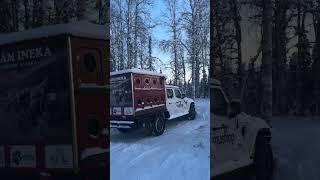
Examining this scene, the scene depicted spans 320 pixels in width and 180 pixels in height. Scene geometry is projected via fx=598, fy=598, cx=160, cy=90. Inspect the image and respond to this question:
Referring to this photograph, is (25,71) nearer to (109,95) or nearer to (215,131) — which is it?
(109,95)

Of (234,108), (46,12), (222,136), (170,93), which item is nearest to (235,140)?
(222,136)

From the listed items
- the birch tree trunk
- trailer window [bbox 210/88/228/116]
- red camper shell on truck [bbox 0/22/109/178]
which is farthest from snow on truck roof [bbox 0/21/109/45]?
the birch tree trunk

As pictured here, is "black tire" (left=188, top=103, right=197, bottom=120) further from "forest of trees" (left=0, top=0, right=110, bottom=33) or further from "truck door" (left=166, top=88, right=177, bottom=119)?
"forest of trees" (left=0, top=0, right=110, bottom=33)

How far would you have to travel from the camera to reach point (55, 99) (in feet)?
16.4

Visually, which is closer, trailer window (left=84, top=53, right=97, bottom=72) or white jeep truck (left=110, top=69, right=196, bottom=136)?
white jeep truck (left=110, top=69, right=196, bottom=136)

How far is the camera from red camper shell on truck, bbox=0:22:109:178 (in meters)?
4.85

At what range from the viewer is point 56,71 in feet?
16.3

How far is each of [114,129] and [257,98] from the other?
1.14 m

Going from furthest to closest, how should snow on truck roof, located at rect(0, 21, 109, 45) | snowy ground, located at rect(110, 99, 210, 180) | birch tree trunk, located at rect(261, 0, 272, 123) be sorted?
snow on truck roof, located at rect(0, 21, 109, 45) → birch tree trunk, located at rect(261, 0, 272, 123) → snowy ground, located at rect(110, 99, 210, 180)

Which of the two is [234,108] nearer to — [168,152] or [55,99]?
[168,152]

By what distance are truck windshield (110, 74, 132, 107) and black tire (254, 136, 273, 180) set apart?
1.06m

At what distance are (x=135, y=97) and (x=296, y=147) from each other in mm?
1291

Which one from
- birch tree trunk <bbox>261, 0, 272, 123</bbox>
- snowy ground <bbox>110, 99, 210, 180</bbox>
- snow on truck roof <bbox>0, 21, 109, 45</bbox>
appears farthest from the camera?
snow on truck roof <bbox>0, 21, 109, 45</bbox>

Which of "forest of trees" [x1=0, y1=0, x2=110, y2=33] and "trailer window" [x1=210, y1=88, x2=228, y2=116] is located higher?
"forest of trees" [x1=0, y1=0, x2=110, y2=33]
